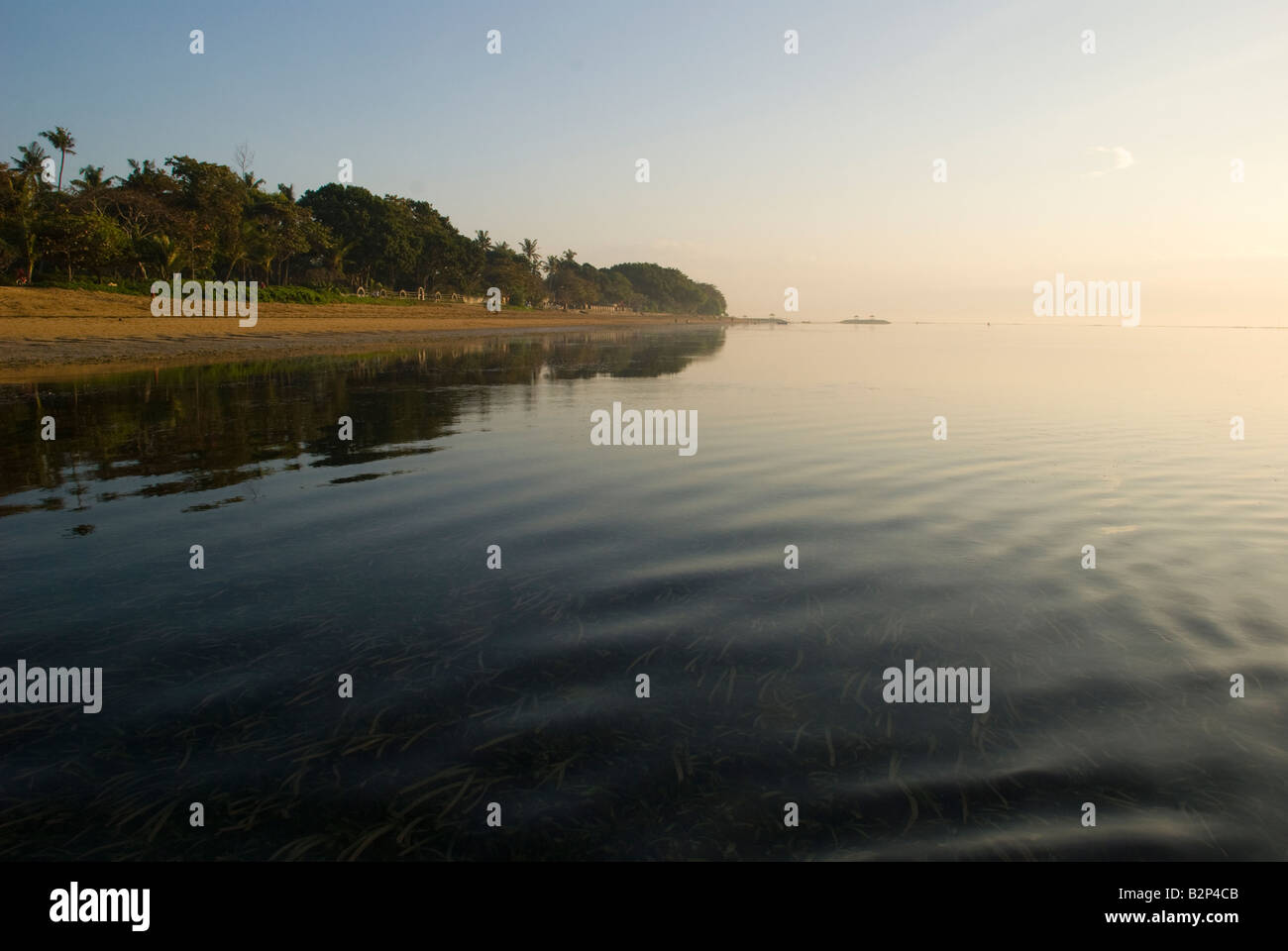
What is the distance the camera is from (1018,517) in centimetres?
1059

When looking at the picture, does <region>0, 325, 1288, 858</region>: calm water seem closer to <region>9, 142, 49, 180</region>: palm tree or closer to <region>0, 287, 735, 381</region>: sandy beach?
<region>0, 287, 735, 381</region>: sandy beach

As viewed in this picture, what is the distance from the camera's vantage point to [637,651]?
20.2 ft

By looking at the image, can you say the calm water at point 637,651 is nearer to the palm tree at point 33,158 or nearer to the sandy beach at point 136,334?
the sandy beach at point 136,334

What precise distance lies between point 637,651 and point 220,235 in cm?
8371

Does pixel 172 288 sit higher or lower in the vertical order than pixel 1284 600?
higher

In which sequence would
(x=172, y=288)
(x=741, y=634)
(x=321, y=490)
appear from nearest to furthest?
(x=741, y=634)
(x=321, y=490)
(x=172, y=288)

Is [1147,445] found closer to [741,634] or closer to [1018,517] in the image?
[1018,517]

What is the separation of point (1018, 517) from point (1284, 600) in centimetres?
342

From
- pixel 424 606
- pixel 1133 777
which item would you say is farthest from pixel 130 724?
pixel 1133 777

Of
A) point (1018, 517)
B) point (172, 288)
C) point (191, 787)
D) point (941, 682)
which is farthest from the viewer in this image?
point (172, 288)

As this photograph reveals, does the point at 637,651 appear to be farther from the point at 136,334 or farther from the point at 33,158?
the point at 33,158

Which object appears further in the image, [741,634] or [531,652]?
[741,634]

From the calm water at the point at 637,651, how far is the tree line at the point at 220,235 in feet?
178

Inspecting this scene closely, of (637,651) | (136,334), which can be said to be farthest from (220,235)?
(637,651)
